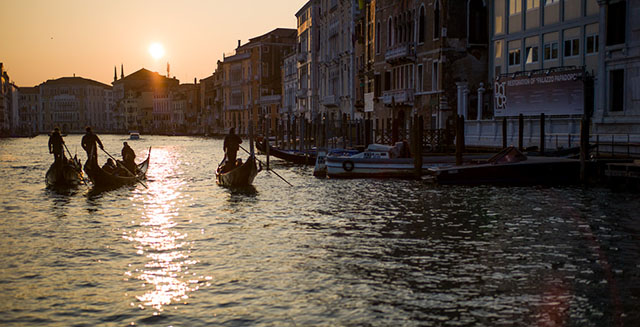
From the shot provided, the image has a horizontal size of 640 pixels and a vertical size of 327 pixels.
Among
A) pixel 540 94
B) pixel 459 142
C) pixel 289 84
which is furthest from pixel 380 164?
pixel 289 84

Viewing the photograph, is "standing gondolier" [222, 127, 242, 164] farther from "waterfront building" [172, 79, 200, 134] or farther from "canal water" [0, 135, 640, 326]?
"waterfront building" [172, 79, 200, 134]

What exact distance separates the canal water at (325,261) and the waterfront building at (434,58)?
16458mm

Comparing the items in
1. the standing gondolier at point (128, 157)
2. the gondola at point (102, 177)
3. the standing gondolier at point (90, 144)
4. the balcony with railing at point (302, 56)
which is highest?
the balcony with railing at point (302, 56)

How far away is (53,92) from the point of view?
179m

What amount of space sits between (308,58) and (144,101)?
321ft

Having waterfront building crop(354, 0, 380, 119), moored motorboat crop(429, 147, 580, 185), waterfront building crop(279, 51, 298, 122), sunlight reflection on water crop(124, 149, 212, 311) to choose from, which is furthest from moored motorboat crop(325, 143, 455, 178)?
waterfront building crop(279, 51, 298, 122)

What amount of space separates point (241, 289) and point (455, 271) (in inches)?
116

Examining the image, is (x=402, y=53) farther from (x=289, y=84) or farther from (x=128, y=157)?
(x=289, y=84)

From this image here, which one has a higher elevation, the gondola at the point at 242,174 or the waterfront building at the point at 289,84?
the waterfront building at the point at 289,84

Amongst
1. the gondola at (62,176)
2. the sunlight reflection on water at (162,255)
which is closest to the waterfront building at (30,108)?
the gondola at (62,176)

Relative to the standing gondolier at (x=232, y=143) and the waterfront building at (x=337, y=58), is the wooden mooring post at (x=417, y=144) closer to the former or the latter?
the standing gondolier at (x=232, y=143)

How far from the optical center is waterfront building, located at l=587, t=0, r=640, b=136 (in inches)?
948

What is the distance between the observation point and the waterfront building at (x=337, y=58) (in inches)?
2077

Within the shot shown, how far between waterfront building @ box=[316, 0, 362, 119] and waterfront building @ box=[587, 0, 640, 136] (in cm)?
2632
